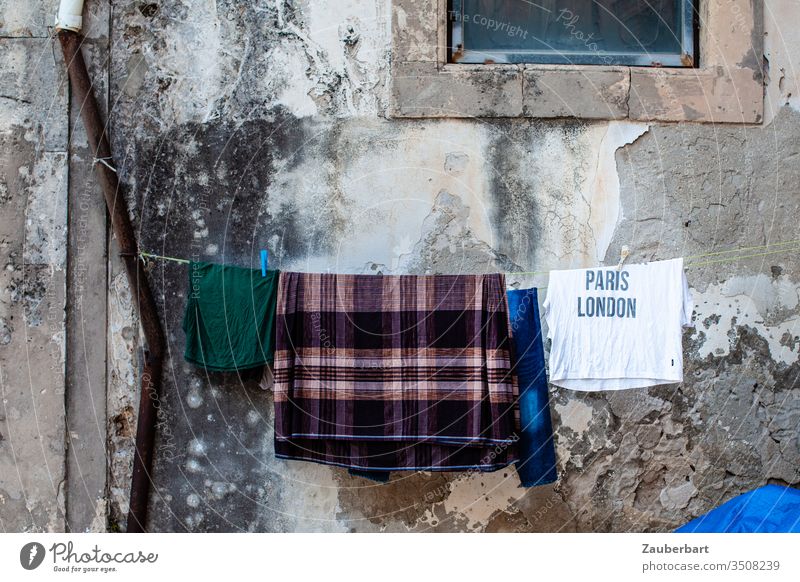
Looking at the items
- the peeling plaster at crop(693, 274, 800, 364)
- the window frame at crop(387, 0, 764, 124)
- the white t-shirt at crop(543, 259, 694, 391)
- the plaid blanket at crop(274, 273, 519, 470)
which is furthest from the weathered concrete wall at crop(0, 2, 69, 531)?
the peeling plaster at crop(693, 274, 800, 364)

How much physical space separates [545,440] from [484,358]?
1.77 feet

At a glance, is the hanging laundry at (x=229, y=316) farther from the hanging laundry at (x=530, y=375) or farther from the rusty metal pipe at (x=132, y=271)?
the hanging laundry at (x=530, y=375)

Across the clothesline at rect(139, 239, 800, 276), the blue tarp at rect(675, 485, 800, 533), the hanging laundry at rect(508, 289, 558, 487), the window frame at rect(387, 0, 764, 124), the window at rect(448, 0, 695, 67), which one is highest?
the window at rect(448, 0, 695, 67)

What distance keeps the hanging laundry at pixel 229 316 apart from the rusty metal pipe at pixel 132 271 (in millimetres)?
328

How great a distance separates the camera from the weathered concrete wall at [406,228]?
4898 millimetres

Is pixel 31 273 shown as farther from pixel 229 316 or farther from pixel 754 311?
pixel 754 311

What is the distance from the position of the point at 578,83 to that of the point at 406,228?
3.78 ft

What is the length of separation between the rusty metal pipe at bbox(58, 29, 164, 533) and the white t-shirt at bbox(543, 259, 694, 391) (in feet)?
6.62

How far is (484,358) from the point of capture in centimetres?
449

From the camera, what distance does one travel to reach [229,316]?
4598 mm

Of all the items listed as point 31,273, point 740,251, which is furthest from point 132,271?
point 740,251

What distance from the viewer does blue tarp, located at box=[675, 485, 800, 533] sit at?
4070 mm

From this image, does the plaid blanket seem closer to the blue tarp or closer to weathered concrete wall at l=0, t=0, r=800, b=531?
weathered concrete wall at l=0, t=0, r=800, b=531

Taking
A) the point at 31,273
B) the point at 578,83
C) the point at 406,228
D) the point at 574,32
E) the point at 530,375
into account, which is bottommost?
the point at 530,375
